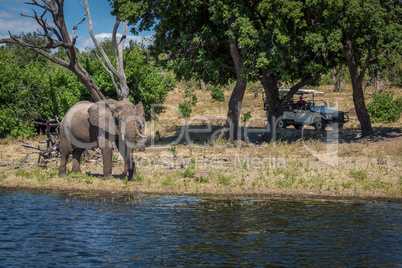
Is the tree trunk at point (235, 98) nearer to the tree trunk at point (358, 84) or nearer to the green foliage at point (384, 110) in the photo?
the tree trunk at point (358, 84)

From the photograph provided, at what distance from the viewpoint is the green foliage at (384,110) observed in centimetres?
3356

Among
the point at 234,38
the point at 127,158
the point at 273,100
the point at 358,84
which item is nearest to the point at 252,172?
the point at 127,158

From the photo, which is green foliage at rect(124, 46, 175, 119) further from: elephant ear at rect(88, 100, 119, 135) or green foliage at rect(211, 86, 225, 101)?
green foliage at rect(211, 86, 225, 101)

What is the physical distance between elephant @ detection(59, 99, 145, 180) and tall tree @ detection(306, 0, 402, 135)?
1064 centimetres

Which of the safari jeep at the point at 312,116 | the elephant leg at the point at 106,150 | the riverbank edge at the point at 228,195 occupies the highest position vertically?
the safari jeep at the point at 312,116

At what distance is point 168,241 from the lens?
972cm

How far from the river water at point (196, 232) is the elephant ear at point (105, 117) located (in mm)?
2501

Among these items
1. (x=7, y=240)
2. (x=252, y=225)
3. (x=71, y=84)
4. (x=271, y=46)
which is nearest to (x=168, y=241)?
(x=252, y=225)

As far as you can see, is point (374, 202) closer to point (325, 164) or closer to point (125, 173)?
point (325, 164)

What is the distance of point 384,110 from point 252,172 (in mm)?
20538

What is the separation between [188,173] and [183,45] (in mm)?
9592

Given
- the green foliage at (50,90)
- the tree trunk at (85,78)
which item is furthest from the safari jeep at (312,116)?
the tree trunk at (85,78)

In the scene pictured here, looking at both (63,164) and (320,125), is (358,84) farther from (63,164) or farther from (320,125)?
(63,164)

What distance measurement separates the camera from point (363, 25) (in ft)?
68.6
